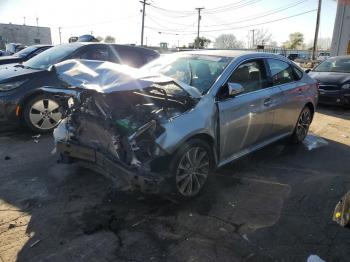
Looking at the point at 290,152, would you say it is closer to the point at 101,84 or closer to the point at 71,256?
the point at 101,84

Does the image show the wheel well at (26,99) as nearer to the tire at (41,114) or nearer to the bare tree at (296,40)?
the tire at (41,114)

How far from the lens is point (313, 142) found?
6.90 m

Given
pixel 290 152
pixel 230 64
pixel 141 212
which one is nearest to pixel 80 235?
pixel 141 212

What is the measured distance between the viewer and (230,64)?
4.63 meters

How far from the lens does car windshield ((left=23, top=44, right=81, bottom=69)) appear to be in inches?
285

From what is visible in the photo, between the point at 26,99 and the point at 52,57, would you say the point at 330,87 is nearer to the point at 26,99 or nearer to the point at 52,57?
the point at 52,57

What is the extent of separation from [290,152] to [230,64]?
7.85 feet

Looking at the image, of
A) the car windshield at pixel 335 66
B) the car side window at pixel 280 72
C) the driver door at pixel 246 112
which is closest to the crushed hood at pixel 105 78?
the driver door at pixel 246 112

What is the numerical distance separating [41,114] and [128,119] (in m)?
3.53

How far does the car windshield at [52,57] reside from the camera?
285 inches

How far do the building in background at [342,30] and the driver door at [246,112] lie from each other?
79.9 feet

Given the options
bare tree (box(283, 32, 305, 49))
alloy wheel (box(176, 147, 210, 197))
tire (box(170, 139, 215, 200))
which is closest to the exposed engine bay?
tire (box(170, 139, 215, 200))

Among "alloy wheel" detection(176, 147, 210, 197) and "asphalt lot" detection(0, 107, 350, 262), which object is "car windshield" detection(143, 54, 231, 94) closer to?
"alloy wheel" detection(176, 147, 210, 197)

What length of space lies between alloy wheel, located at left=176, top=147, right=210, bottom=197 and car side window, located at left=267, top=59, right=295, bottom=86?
198 centimetres
